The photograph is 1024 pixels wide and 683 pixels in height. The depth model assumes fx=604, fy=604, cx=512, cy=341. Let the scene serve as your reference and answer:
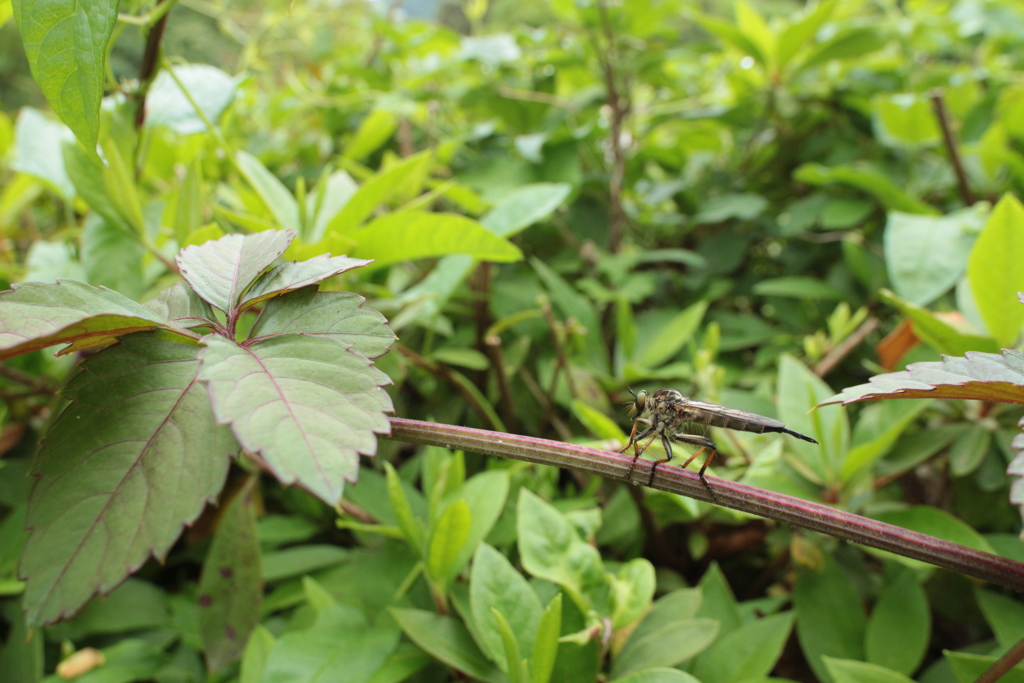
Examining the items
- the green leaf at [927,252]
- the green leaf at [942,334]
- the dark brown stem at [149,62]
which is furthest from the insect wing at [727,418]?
the dark brown stem at [149,62]

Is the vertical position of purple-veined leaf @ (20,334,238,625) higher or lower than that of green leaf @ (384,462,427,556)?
higher

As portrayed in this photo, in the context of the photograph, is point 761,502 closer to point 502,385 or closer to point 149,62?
point 502,385

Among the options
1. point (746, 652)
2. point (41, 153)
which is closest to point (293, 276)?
point (746, 652)

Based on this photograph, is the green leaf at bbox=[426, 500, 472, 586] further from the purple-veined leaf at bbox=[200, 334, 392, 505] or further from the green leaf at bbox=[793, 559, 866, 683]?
the green leaf at bbox=[793, 559, 866, 683]

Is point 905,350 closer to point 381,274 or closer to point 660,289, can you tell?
point 660,289

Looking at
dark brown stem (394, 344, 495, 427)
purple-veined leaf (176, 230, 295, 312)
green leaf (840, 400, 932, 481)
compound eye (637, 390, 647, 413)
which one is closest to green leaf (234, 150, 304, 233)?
dark brown stem (394, 344, 495, 427)

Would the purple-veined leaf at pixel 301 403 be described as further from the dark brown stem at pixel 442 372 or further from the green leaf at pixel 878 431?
the green leaf at pixel 878 431

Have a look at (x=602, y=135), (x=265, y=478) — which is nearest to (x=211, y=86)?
(x=265, y=478)
